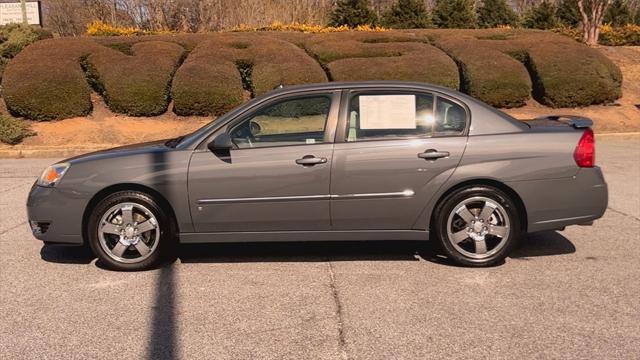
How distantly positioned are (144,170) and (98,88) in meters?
11.5

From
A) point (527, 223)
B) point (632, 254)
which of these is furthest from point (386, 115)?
point (632, 254)

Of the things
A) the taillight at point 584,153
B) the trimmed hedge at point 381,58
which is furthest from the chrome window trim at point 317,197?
the trimmed hedge at point 381,58

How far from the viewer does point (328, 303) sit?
425 centimetres

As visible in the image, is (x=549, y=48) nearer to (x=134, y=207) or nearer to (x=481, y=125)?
(x=481, y=125)

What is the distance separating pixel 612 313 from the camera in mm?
4004

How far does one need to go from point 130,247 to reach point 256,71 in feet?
35.1

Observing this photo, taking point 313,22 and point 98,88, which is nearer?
point 98,88

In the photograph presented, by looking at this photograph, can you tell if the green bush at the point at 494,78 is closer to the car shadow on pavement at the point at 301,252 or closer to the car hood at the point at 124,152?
the car shadow on pavement at the point at 301,252

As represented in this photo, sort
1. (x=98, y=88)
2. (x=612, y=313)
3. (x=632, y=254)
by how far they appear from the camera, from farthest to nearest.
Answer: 1. (x=98, y=88)
2. (x=632, y=254)
3. (x=612, y=313)

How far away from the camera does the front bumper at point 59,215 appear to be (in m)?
4.90

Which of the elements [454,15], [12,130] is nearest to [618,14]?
[454,15]

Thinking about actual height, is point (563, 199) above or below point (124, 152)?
below

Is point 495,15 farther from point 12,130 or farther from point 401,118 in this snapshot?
point 401,118

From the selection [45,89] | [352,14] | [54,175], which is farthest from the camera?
[352,14]
